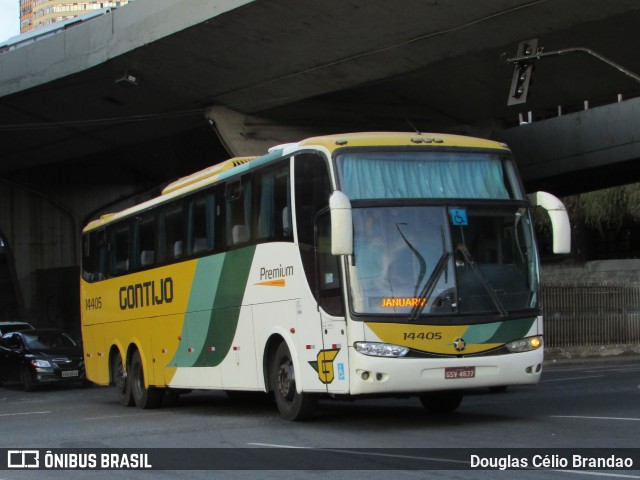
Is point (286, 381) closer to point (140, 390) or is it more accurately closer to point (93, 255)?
point (140, 390)

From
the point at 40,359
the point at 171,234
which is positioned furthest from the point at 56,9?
the point at 171,234

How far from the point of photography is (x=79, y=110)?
33281mm

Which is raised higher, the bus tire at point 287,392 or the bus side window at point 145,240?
the bus side window at point 145,240

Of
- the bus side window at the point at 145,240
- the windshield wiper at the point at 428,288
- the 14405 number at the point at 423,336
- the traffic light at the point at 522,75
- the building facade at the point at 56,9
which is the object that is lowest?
the 14405 number at the point at 423,336

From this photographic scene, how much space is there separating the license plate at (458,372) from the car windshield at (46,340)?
18.5 m

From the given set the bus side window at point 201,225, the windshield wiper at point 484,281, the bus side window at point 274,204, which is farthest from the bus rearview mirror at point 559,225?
the bus side window at point 201,225

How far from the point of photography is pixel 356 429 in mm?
12852

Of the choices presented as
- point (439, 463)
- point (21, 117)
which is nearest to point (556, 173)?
point (21, 117)

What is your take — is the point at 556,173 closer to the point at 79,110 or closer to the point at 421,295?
the point at 79,110

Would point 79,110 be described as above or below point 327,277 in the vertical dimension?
above

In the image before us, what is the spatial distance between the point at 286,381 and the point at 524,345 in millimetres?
3186

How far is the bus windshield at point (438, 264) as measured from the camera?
39.5 feet

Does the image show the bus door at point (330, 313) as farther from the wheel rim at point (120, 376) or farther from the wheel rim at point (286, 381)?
the wheel rim at point (120, 376)

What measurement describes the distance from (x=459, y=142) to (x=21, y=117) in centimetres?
2463
